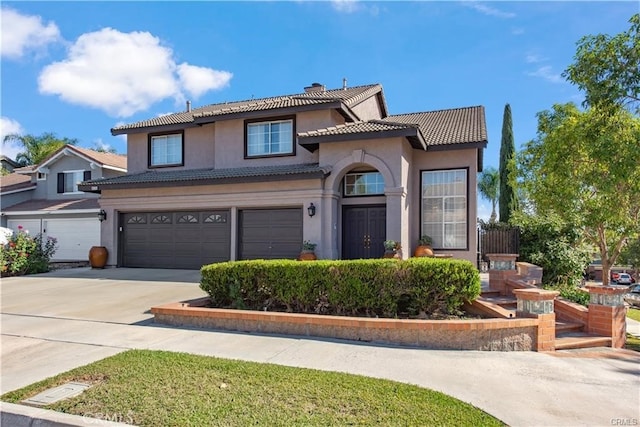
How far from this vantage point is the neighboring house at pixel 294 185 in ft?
45.4

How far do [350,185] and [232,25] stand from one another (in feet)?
21.0

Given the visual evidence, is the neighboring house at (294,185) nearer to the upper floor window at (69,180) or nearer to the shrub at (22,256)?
the shrub at (22,256)

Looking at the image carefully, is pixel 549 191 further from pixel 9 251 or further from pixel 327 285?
pixel 9 251

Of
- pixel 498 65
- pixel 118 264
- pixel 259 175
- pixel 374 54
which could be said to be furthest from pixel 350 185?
pixel 118 264

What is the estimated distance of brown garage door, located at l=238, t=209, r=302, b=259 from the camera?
14746 mm

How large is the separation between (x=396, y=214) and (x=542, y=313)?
6.59 metres

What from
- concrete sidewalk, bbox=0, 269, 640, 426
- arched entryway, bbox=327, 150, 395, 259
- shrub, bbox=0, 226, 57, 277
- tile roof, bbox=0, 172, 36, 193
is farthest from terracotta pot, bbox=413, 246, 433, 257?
tile roof, bbox=0, 172, 36, 193

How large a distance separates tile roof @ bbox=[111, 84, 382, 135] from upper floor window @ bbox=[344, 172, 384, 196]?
2816 millimetres

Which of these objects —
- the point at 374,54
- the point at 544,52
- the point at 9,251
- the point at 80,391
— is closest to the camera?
the point at 80,391

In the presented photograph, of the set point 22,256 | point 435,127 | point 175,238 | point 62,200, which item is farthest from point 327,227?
point 62,200

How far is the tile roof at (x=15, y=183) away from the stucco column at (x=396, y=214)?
24.3 metres

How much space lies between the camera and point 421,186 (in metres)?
14.7

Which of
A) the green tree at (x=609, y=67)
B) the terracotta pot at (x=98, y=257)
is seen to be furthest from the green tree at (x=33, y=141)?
the green tree at (x=609, y=67)

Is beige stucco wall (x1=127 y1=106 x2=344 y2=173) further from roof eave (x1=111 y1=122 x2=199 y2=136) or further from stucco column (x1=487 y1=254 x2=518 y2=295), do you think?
stucco column (x1=487 y1=254 x2=518 y2=295)
